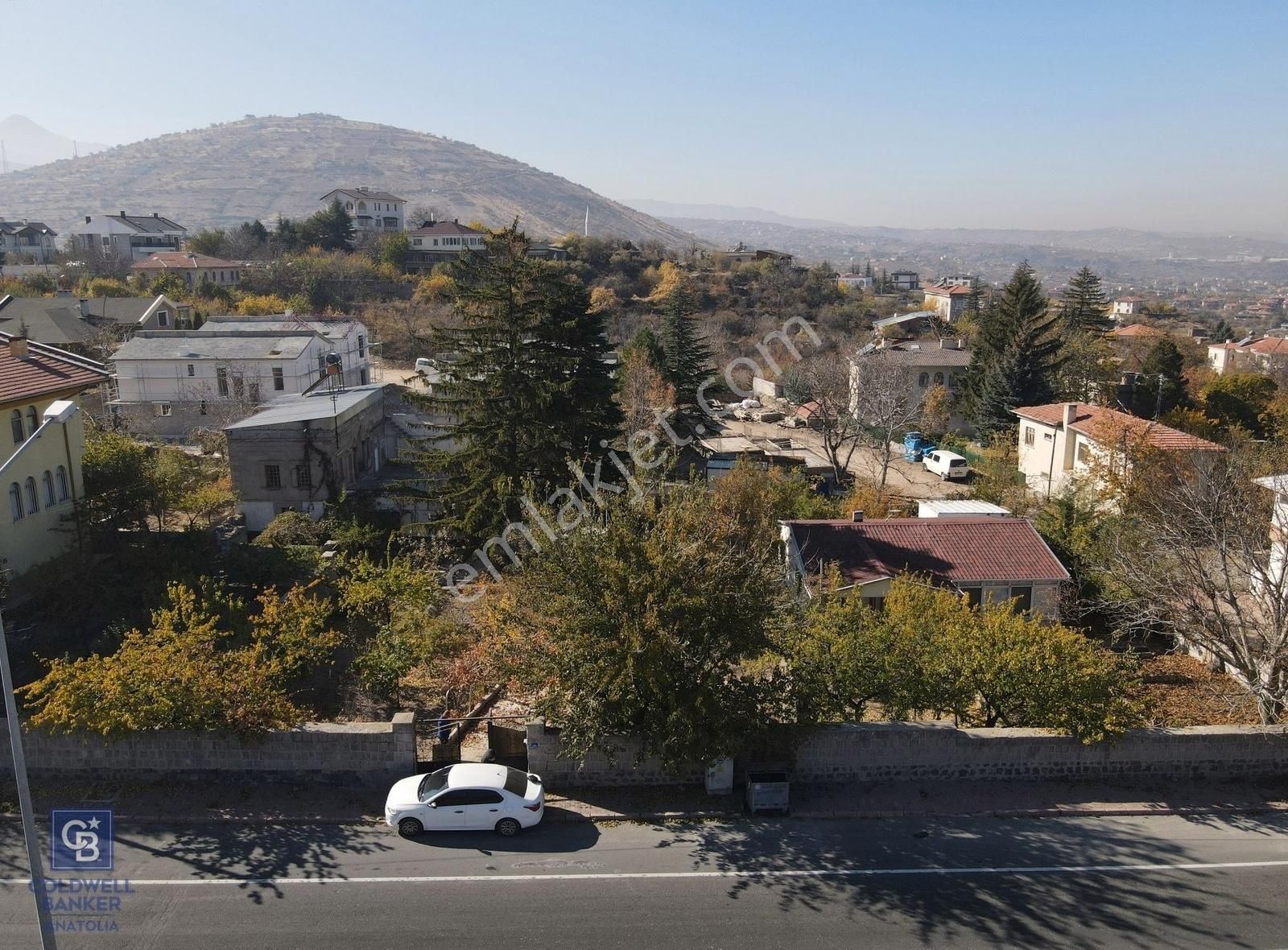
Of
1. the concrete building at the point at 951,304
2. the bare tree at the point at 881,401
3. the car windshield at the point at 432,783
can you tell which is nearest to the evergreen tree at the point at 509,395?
the car windshield at the point at 432,783

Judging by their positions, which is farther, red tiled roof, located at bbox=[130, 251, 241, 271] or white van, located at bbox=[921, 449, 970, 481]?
red tiled roof, located at bbox=[130, 251, 241, 271]

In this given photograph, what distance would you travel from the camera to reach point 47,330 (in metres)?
51.0

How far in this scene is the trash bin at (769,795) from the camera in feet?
45.8

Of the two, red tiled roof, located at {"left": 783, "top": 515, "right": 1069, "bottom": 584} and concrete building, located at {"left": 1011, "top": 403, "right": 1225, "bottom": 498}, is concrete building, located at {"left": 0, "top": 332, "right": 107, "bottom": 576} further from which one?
concrete building, located at {"left": 1011, "top": 403, "right": 1225, "bottom": 498}

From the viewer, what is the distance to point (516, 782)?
44.9 ft

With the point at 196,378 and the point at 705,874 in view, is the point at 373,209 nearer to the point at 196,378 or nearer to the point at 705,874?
the point at 196,378

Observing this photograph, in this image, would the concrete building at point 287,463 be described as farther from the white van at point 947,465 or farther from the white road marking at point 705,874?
the white van at point 947,465

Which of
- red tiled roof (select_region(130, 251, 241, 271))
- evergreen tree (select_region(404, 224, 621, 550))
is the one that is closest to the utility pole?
evergreen tree (select_region(404, 224, 621, 550))

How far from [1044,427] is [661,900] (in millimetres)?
31589

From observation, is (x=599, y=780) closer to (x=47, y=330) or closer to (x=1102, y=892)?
(x=1102, y=892)

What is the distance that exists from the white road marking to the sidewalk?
1408 millimetres

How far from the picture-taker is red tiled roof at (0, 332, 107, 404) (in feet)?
73.6

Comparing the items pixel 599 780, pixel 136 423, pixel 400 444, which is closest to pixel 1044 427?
pixel 400 444

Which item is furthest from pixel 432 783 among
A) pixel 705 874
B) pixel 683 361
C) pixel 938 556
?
pixel 683 361
